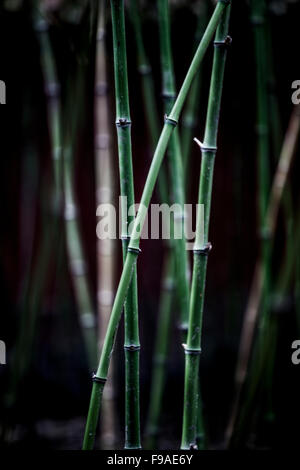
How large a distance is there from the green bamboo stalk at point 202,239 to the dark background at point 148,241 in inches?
30.2

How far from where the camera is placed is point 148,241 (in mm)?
1605

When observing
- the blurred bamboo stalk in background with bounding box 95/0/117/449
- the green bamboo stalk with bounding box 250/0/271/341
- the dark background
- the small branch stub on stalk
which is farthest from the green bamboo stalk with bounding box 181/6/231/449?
the dark background

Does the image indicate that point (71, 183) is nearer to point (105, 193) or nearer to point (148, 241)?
point (105, 193)

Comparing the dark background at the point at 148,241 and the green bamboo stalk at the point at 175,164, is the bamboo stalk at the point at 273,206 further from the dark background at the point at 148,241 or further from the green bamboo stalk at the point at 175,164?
the green bamboo stalk at the point at 175,164

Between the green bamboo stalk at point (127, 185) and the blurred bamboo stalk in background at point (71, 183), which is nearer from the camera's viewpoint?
the green bamboo stalk at point (127, 185)

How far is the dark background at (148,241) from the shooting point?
142 centimetres

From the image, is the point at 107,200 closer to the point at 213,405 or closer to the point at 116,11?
the point at 116,11

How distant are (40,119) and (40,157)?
11 cm

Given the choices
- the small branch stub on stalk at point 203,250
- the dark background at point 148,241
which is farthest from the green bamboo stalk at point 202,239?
the dark background at point 148,241

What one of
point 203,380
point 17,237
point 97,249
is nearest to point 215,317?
point 203,380

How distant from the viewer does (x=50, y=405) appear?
145cm

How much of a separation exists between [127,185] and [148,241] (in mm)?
1095

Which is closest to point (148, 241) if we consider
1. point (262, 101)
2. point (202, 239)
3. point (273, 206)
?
point (273, 206)

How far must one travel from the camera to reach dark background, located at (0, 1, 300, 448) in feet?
4.67
